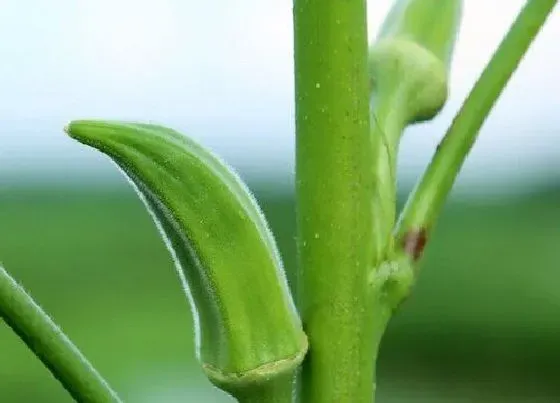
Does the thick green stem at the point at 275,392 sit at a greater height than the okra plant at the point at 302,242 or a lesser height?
lesser

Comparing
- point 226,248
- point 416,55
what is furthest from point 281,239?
point 226,248

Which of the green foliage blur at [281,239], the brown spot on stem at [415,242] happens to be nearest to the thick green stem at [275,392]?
the brown spot on stem at [415,242]

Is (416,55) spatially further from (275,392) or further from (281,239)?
(281,239)

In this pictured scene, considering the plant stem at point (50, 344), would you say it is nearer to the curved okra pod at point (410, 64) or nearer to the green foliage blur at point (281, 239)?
the curved okra pod at point (410, 64)

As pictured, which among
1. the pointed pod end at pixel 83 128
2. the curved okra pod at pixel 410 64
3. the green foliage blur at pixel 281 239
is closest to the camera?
the pointed pod end at pixel 83 128

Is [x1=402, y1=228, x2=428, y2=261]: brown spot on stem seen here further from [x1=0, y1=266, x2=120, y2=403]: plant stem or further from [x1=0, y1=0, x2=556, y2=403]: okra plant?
[x1=0, y1=266, x2=120, y2=403]: plant stem

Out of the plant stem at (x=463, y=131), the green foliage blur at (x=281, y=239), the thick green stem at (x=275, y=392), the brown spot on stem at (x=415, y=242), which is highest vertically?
the plant stem at (x=463, y=131)

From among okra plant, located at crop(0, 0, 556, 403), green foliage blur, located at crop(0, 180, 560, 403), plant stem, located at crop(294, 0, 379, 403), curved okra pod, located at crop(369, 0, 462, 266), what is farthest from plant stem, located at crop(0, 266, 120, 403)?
green foliage blur, located at crop(0, 180, 560, 403)
